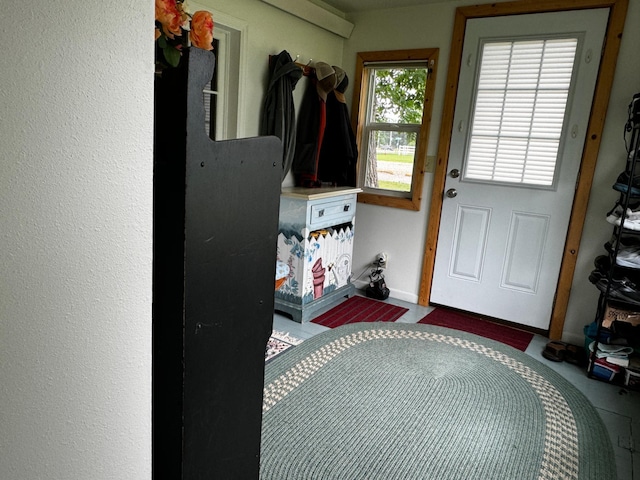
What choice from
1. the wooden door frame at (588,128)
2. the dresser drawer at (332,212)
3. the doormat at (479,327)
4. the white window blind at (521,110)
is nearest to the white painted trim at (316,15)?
the wooden door frame at (588,128)

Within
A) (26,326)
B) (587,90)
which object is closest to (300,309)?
(587,90)

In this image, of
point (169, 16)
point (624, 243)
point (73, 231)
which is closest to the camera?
point (73, 231)

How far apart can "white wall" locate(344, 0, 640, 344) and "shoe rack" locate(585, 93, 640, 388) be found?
0.16 metres

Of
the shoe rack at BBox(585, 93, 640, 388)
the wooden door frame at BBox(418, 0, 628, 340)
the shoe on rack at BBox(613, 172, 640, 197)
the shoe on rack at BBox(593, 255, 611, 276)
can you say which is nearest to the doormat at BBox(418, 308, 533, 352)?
the wooden door frame at BBox(418, 0, 628, 340)

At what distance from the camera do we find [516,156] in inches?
119

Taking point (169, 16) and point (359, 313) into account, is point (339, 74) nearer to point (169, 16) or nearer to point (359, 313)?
point (359, 313)

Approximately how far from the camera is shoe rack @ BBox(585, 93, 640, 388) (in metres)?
2.37

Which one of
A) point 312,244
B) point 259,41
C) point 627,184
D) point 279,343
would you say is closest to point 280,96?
point 259,41

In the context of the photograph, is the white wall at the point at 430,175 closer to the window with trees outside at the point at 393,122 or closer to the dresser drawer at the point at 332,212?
the window with trees outside at the point at 393,122

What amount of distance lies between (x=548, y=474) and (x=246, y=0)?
2.84 meters

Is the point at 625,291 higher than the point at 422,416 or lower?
higher

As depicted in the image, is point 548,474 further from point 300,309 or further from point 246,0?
point 246,0

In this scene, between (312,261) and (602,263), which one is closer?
(602,263)

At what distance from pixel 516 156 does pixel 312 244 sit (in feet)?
4.89
